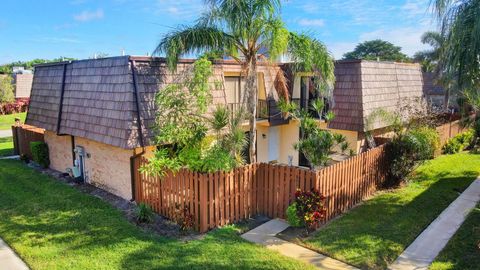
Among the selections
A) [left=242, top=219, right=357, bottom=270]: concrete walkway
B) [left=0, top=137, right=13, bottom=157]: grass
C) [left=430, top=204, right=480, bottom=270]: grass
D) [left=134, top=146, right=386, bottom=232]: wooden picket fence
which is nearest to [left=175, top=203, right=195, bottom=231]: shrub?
[left=134, top=146, right=386, bottom=232]: wooden picket fence

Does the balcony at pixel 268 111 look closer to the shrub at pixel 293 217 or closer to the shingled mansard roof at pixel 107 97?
the shingled mansard roof at pixel 107 97

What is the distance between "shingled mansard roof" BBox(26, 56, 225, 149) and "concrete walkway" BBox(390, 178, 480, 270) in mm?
6731

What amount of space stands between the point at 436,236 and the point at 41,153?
14553 millimetres

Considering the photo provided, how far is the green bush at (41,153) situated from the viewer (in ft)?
46.5

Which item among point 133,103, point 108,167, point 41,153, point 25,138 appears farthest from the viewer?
point 25,138

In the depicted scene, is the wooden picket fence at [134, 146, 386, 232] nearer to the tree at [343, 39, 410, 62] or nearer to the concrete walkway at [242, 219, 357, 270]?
the concrete walkway at [242, 219, 357, 270]

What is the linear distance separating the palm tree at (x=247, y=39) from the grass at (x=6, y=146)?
13325 mm

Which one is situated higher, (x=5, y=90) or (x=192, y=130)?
(x=5, y=90)

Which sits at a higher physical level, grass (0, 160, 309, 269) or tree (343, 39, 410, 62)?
tree (343, 39, 410, 62)

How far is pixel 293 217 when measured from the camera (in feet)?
26.7

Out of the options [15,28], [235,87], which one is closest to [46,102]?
[235,87]

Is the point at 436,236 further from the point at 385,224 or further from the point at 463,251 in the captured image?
the point at 385,224

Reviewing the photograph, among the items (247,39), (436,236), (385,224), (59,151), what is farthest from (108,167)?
(436,236)

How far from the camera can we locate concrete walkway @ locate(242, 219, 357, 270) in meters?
6.68
